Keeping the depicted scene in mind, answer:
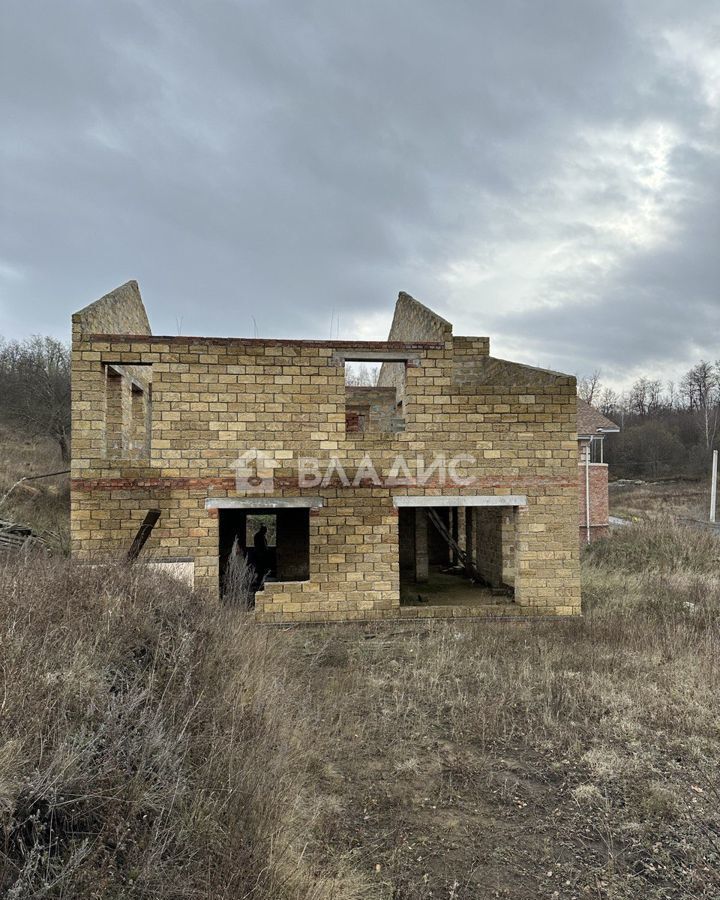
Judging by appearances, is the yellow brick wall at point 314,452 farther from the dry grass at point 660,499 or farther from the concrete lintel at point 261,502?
the dry grass at point 660,499

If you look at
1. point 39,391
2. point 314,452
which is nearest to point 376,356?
point 314,452

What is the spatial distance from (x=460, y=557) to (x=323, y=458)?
5.38 meters

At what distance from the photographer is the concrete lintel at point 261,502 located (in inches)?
339

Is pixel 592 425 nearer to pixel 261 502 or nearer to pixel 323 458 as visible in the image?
pixel 323 458

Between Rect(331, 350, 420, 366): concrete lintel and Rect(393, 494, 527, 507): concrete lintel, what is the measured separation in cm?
236

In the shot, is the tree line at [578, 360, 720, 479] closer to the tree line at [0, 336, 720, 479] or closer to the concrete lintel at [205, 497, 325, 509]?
the tree line at [0, 336, 720, 479]

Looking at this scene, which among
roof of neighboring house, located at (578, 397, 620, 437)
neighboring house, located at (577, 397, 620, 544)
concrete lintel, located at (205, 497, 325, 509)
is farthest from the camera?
roof of neighboring house, located at (578, 397, 620, 437)

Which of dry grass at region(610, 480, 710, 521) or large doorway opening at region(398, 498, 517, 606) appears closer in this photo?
large doorway opening at region(398, 498, 517, 606)

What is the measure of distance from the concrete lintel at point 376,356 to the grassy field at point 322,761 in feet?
14.8

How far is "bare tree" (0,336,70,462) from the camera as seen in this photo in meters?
25.4

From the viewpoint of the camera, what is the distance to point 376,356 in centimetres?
900

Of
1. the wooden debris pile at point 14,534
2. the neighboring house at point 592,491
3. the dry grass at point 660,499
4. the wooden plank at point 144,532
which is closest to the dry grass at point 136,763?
the wooden plank at point 144,532

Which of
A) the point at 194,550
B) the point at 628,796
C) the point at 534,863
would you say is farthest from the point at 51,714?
the point at 194,550

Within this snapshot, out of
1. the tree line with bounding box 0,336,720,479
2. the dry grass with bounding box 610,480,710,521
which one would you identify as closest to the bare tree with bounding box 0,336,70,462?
the tree line with bounding box 0,336,720,479
